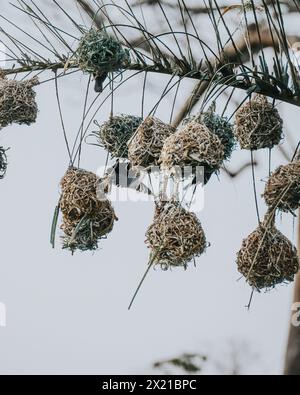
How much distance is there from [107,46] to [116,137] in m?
0.28

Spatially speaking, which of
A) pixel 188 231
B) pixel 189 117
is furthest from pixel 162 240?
pixel 189 117

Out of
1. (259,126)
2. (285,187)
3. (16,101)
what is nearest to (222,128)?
(259,126)

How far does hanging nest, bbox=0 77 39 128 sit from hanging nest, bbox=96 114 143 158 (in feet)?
0.86

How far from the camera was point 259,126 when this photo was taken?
236 cm

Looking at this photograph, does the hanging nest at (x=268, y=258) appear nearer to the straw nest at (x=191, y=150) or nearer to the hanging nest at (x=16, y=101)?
the straw nest at (x=191, y=150)

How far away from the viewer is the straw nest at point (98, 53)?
2252mm

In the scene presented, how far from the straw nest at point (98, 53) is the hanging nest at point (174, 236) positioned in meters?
0.42

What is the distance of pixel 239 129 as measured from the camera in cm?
241

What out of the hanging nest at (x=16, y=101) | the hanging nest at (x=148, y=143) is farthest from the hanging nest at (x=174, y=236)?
the hanging nest at (x=16, y=101)

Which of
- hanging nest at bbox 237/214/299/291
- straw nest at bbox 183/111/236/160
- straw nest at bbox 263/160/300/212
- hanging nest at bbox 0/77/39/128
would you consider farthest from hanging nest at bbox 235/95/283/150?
hanging nest at bbox 0/77/39/128
